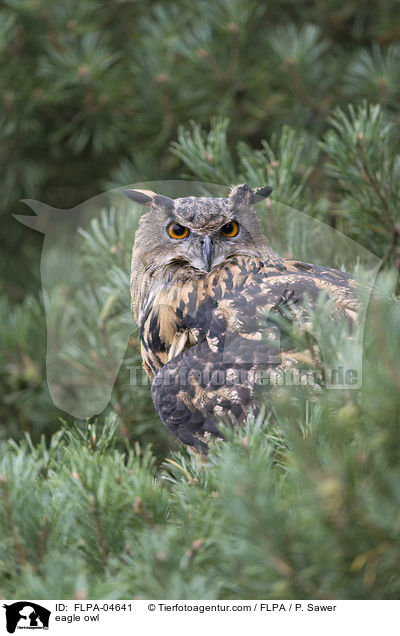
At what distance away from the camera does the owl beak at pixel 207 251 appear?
1.24 meters

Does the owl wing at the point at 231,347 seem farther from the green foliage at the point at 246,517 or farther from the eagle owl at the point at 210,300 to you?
the green foliage at the point at 246,517

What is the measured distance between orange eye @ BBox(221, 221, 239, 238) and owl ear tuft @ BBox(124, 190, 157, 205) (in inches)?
8.1

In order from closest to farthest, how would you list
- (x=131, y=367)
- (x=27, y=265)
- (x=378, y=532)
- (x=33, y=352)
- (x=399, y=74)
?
(x=378, y=532) < (x=131, y=367) < (x=399, y=74) < (x=33, y=352) < (x=27, y=265)

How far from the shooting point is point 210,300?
1253 mm

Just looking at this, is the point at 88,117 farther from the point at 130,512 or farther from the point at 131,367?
the point at 130,512

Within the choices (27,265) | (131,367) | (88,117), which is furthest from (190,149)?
(27,265)

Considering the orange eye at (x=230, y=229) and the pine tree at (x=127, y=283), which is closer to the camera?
the pine tree at (x=127, y=283)

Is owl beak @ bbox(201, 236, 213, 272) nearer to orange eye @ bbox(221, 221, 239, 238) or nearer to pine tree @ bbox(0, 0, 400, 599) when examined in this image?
orange eye @ bbox(221, 221, 239, 238)

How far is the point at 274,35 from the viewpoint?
179 centimetres

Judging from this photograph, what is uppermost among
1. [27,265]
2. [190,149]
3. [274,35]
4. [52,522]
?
[274,35]

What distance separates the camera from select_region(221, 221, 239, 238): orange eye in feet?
4.19

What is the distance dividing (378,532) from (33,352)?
139 cm

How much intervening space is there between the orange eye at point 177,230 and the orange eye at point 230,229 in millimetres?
80

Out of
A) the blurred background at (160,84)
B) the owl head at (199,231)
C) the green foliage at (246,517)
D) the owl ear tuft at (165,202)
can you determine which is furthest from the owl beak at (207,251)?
the green foliage at (246,517)
